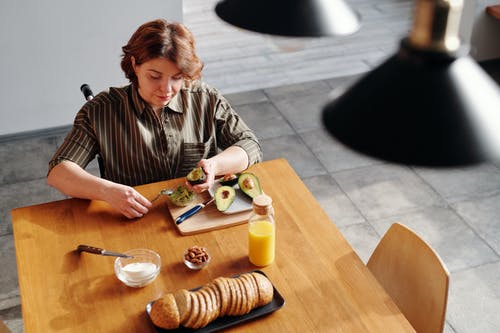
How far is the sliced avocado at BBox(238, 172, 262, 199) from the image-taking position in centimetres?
218

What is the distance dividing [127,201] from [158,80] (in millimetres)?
452

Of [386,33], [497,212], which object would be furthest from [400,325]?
[386,33]

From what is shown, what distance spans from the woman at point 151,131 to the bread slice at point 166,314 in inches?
19.8

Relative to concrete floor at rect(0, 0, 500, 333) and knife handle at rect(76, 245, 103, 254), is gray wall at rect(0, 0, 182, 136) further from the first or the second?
knife handle at rect(76, 245, 103, 254)

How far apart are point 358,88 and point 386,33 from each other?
526cm

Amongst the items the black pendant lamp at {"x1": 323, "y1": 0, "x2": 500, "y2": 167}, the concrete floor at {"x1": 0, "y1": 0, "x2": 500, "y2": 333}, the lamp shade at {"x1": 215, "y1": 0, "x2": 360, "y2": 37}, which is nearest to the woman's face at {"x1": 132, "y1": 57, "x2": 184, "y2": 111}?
the concrete floor at {"x1": 0, "y1": 0, "x2": 500, "y2": 333}

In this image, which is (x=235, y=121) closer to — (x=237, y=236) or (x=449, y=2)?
(x=237, y=236)

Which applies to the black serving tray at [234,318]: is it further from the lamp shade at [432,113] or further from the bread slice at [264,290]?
the lamp shade at [432,113]

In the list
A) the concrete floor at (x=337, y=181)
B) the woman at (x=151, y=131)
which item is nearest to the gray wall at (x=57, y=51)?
the concrete floor at (x=337, y=181)

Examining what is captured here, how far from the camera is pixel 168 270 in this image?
6.34 feet

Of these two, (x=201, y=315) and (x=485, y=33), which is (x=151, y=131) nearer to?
(x=201, y=315)

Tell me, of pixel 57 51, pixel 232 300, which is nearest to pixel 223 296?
pixel 232 300

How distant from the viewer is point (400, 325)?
175 centimetres

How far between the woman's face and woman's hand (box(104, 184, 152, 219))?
0.36 metres
